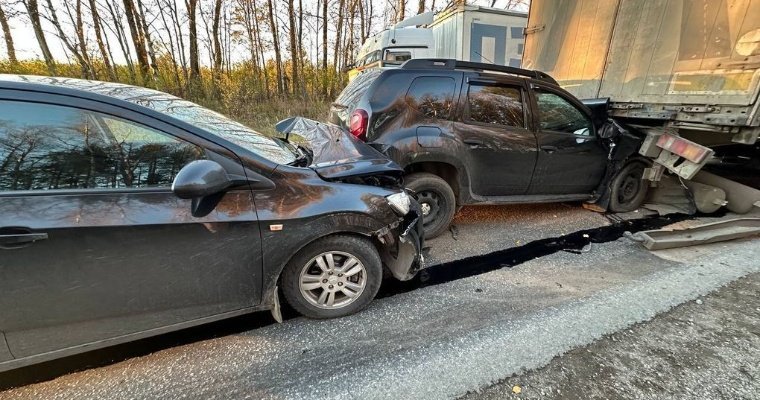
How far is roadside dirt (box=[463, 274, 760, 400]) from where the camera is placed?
195 centimetres

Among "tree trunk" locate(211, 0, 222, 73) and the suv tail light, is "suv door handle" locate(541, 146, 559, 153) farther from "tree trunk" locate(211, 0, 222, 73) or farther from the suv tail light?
"tree trunk" locate(211, 0, 222, 73)

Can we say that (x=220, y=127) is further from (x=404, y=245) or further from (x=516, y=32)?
(x=516, y=32)

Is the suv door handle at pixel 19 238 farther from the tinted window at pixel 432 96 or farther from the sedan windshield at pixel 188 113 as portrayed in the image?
the tinted window at pixel 432 96

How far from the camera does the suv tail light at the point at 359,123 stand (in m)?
3.51

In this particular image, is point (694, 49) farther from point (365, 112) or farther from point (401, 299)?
point (401, 299)

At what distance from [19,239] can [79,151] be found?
49 centimetres

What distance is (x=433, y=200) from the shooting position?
12.8 ft

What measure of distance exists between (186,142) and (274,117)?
9.94 metres

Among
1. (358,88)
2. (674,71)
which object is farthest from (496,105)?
(674,71)

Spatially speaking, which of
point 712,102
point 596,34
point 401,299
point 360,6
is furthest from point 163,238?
point 360,6

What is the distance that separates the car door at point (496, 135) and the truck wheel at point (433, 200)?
0.35 m

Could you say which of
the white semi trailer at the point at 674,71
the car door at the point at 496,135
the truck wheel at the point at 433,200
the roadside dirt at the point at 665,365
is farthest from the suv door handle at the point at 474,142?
the white semi trailer at the point at 674,71

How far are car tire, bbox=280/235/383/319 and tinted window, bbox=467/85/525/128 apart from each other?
2.16m

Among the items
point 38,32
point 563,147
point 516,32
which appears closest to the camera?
point 563,147
